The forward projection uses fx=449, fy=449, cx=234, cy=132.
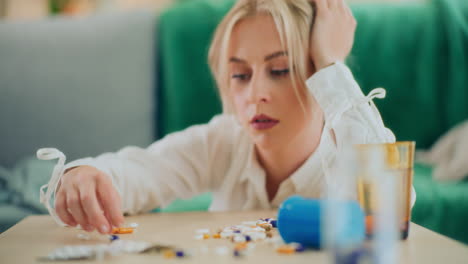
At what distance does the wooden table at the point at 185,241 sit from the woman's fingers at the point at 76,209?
0.02 meters

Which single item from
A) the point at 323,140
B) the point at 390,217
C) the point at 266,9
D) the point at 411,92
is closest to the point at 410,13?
the point at 411,92

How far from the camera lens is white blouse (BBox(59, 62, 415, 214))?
2.64ft

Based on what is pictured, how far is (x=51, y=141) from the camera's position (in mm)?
1686

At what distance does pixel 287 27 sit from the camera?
3.14ft

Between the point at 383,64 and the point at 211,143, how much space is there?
907mm

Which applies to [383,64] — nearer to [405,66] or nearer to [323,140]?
[405,66]

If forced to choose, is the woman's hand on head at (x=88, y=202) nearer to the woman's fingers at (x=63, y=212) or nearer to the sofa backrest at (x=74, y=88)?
the woman's fingers at (x=63, y=212)

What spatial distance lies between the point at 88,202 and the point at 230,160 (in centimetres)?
56

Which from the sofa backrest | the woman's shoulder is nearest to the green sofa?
the sofa backrest

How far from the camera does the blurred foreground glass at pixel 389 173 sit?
0.37 metres

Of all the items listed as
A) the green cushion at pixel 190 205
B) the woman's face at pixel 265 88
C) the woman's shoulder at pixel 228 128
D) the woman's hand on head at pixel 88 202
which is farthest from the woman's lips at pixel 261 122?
the green cushion at pixel 190 205

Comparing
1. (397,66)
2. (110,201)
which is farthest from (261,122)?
(397,66)

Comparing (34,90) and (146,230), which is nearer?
(146,230)

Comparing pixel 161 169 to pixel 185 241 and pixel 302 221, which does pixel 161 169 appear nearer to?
pixel 185 241
